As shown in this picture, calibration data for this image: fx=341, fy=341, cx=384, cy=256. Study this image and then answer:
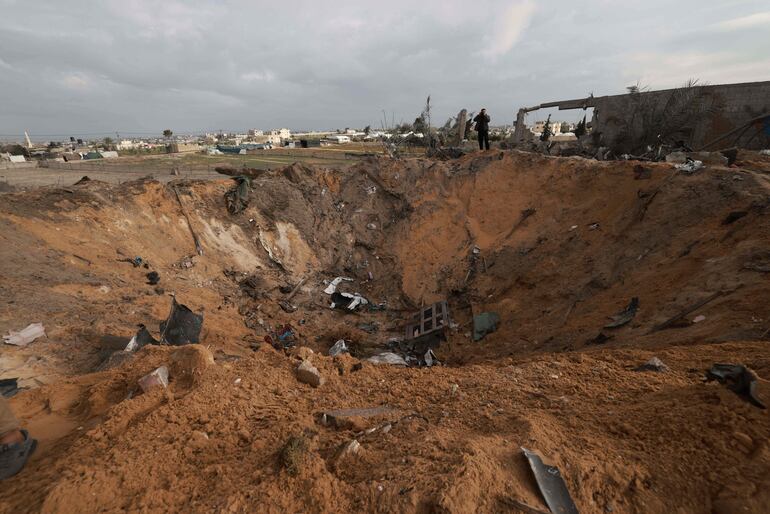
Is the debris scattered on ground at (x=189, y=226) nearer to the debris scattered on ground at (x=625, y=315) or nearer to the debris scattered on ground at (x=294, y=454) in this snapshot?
the debris scattered on ground at (x=294, y=454)

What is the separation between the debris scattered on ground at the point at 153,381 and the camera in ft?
9.84

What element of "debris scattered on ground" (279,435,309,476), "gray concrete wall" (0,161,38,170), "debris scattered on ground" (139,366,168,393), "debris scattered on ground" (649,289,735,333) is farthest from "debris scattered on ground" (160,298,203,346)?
"gray concrete wall" (0,161,38,170)

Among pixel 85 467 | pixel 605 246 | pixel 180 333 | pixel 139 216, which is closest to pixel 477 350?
Result: pixel 605 246

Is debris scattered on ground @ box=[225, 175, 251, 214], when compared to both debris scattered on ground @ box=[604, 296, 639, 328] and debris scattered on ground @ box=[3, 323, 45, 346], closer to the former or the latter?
debris scattered on ground @ box=[3, 323, 45, 346]

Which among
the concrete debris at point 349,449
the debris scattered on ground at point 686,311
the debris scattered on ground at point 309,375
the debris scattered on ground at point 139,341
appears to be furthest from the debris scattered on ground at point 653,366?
the debris scattered on ground at point 139,341

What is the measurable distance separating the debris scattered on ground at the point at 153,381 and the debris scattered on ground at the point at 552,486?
3007mm

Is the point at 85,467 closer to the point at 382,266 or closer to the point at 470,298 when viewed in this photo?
the point at 470,298

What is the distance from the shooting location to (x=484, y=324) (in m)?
7.31

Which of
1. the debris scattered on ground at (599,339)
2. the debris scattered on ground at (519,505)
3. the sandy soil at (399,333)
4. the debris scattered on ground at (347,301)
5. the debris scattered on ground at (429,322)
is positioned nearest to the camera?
the debris scattered on ground at (519,505)

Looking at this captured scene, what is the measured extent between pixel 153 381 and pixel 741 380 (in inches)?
177

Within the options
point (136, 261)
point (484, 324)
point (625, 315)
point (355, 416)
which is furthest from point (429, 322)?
point (136, 261)

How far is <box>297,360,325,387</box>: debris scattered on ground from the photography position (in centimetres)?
337

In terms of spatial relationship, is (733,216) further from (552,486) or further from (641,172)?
(552,486)

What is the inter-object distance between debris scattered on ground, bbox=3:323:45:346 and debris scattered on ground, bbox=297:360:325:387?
3.87 metres
